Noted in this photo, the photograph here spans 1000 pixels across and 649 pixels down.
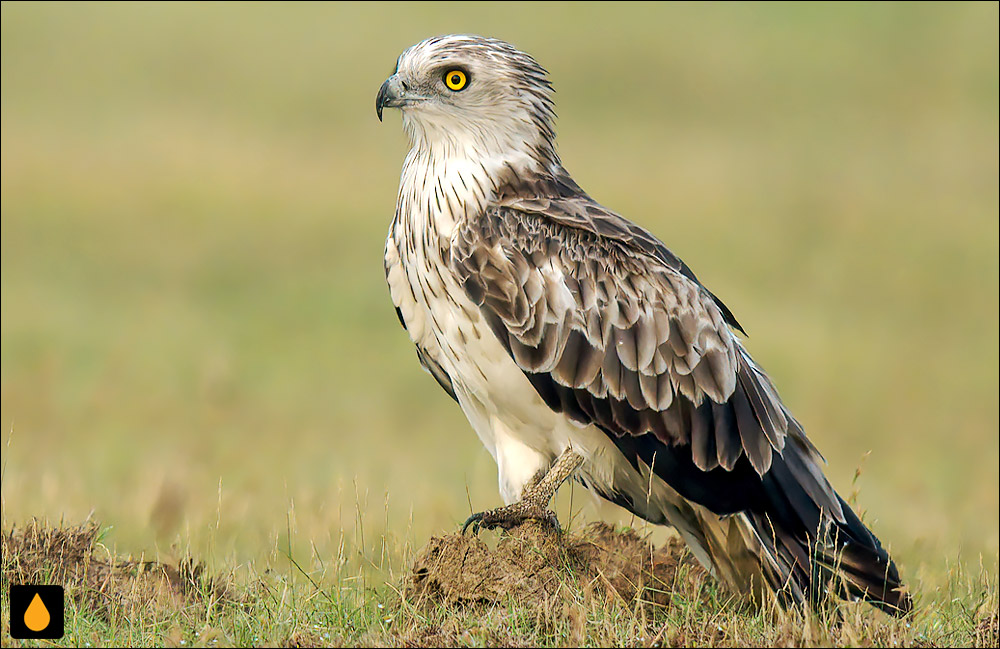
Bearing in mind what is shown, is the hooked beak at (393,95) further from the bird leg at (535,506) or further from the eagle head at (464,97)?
the bird leg at (535,506)

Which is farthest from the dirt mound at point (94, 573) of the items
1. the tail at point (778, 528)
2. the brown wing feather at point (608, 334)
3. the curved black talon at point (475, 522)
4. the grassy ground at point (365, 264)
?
the tail at point (778, 528)

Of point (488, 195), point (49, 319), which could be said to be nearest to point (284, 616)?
point (488, 195)

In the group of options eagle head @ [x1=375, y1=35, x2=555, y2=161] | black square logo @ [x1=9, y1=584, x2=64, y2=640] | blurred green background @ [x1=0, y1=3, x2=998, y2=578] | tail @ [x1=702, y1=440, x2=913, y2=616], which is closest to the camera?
black square logo @ [x1=9, y1=584, x2=64, y2=640]

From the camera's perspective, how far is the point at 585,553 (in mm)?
6180

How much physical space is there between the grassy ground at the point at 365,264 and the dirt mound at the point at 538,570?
23 centimetres

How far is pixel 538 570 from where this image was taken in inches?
230

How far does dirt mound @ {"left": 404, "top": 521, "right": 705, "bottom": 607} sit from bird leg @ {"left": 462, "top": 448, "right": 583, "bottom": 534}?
54 mm

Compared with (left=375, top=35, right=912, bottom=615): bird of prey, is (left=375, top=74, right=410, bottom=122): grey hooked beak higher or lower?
higher

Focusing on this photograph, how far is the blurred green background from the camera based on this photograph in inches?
568

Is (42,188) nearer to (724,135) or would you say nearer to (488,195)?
(724,135)

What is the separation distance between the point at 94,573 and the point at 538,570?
1998 mm

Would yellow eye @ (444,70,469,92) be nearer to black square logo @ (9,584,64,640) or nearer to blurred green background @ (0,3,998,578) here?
blurred green background @ (0,3,998,578)

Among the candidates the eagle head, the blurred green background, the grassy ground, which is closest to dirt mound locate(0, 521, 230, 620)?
the grassy ground

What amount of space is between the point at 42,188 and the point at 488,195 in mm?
21810
